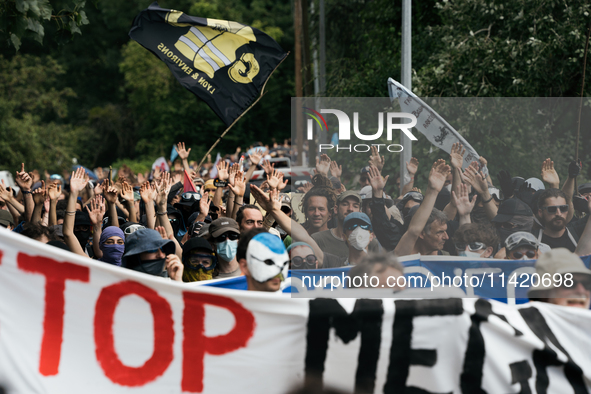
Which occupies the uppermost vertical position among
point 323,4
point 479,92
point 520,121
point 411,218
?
point 323,4

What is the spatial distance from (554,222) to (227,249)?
2.49 m

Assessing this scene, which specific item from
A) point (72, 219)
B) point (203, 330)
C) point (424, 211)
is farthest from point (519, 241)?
point (72, 219)

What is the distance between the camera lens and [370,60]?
48.5ft

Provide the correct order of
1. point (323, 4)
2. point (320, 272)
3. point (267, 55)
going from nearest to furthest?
1. point (320, 272)
2. point (267, 55)
3. point (323, 4)

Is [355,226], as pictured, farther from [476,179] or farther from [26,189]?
[26,189]

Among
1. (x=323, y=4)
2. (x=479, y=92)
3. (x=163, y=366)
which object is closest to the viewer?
(x=163, y=366)

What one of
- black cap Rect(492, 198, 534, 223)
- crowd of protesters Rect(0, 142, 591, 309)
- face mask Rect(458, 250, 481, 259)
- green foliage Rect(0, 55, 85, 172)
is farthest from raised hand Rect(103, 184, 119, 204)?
green foliage Rect(0, 55, 85, 172)

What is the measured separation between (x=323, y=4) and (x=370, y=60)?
5677mm

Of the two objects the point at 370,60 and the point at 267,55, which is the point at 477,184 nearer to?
the point at 267,55

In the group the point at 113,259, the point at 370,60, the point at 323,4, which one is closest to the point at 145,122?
the point at 323,4

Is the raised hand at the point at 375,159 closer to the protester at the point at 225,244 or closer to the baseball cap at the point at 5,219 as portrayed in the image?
the protester at the point at 225,244

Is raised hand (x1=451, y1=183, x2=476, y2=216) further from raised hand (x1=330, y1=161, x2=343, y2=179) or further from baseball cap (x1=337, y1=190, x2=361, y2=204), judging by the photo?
raised hand (x1=330, y1=161, x2=343, y2=179)

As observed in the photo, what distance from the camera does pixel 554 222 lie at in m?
4.89

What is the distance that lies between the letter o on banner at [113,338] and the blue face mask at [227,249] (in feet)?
6.63
